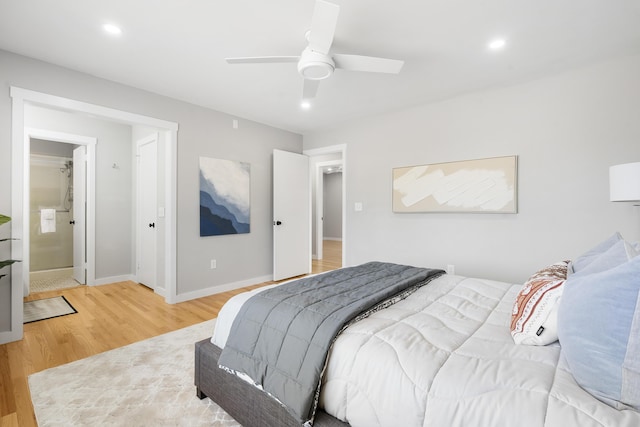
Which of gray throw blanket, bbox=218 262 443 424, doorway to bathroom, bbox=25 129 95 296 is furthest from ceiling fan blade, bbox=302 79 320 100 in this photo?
doorway to bathroom, bbox=25 129 95 296

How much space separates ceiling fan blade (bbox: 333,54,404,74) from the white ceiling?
0.24 meters

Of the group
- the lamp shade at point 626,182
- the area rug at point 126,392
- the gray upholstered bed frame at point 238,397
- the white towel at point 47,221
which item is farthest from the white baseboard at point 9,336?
the lamp shade at point 626,182

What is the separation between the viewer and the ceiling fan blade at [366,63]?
83.1 inches

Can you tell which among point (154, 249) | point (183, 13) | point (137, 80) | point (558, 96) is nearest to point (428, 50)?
point (558, 96)

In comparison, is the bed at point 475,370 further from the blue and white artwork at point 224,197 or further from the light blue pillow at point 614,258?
the blue and white artwork at point 224,197

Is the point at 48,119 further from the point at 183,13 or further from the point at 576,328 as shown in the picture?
the point at 576,328

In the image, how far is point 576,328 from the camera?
0.94m

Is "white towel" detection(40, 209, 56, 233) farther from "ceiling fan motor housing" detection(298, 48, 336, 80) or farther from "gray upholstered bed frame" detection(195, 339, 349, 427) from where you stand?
"ceiling fan motor housing" detection(298, 48, 336, 80)

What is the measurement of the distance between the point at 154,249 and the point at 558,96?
196 inches

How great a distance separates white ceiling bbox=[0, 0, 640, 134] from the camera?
1989mm

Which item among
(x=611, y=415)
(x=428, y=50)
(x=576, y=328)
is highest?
(x=428, y=50)

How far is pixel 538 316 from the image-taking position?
1165 mm

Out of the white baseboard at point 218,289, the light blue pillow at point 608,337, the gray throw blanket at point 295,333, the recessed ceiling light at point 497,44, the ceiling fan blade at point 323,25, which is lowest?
the white baseboard at point 218,289

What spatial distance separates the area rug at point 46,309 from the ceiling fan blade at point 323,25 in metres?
3.66
